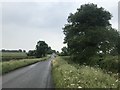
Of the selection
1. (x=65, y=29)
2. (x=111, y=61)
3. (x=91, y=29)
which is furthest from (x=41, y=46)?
(x=111, y=61)

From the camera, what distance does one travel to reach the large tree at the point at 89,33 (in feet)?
143

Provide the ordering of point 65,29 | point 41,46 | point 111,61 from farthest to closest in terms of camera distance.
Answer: point 41,46 < point 65,29 < point 111,61

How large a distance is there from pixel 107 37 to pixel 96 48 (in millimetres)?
2720

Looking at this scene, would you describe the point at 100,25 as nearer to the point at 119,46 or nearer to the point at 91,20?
the point at 91,20

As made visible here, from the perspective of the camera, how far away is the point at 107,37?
43906mm

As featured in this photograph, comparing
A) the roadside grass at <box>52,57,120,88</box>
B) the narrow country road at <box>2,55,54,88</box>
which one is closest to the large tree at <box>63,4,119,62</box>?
the narrow country road at <box>2,55,54,88</box>

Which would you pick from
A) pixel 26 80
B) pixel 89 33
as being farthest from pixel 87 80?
pixel 89 33

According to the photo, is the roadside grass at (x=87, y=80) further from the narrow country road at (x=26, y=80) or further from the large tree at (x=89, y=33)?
the large tree at (x=89, y=33)

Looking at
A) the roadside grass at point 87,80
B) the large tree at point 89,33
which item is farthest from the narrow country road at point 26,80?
the large tree at point 89,33

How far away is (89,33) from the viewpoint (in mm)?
43062

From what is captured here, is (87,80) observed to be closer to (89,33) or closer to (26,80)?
(26,80)

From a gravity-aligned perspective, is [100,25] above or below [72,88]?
above

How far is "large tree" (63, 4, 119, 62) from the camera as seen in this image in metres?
43.6

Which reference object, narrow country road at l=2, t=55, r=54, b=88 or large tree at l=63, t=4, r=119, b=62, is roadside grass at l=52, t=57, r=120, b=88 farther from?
large tree at l=63, t=4, r=119, b=62
